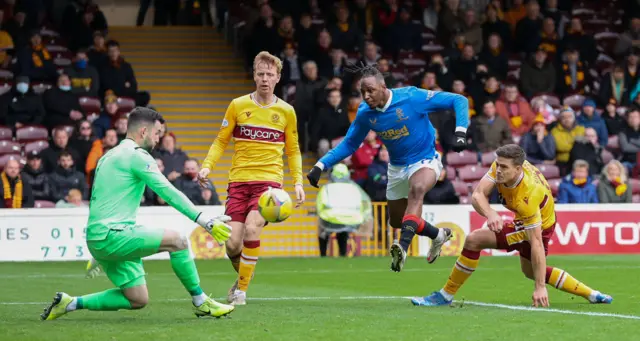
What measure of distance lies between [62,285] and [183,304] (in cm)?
353

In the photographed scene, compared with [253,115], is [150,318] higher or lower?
lower

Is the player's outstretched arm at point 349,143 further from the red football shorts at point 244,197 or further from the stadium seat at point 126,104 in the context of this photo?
the stadium seat at point 126,104

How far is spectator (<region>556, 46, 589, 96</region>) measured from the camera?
26391mm

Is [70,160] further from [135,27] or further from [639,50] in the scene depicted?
[639,50]

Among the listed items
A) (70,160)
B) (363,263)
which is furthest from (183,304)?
(70,160)

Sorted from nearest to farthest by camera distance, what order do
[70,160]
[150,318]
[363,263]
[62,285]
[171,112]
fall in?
[150,318], [62,285], [363,263], [70,160], [171,112]

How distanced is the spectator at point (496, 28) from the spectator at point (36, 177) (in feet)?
36.8

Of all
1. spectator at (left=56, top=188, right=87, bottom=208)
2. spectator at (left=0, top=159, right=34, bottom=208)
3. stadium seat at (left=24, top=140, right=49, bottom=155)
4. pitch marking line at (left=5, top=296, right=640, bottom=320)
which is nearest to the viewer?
pitch marking line at (left=5, top=296, right=640, bottom=320)

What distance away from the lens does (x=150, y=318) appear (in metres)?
9.89

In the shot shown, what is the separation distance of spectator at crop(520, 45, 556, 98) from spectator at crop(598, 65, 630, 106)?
105 centimetres

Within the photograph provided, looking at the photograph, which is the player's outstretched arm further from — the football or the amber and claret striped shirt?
the football

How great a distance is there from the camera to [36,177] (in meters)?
20.5

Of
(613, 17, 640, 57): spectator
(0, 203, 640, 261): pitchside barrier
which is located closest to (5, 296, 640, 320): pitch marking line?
(0, 203, 640, 261): pitchside barrier

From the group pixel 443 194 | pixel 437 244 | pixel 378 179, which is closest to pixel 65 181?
pixel 378 179
